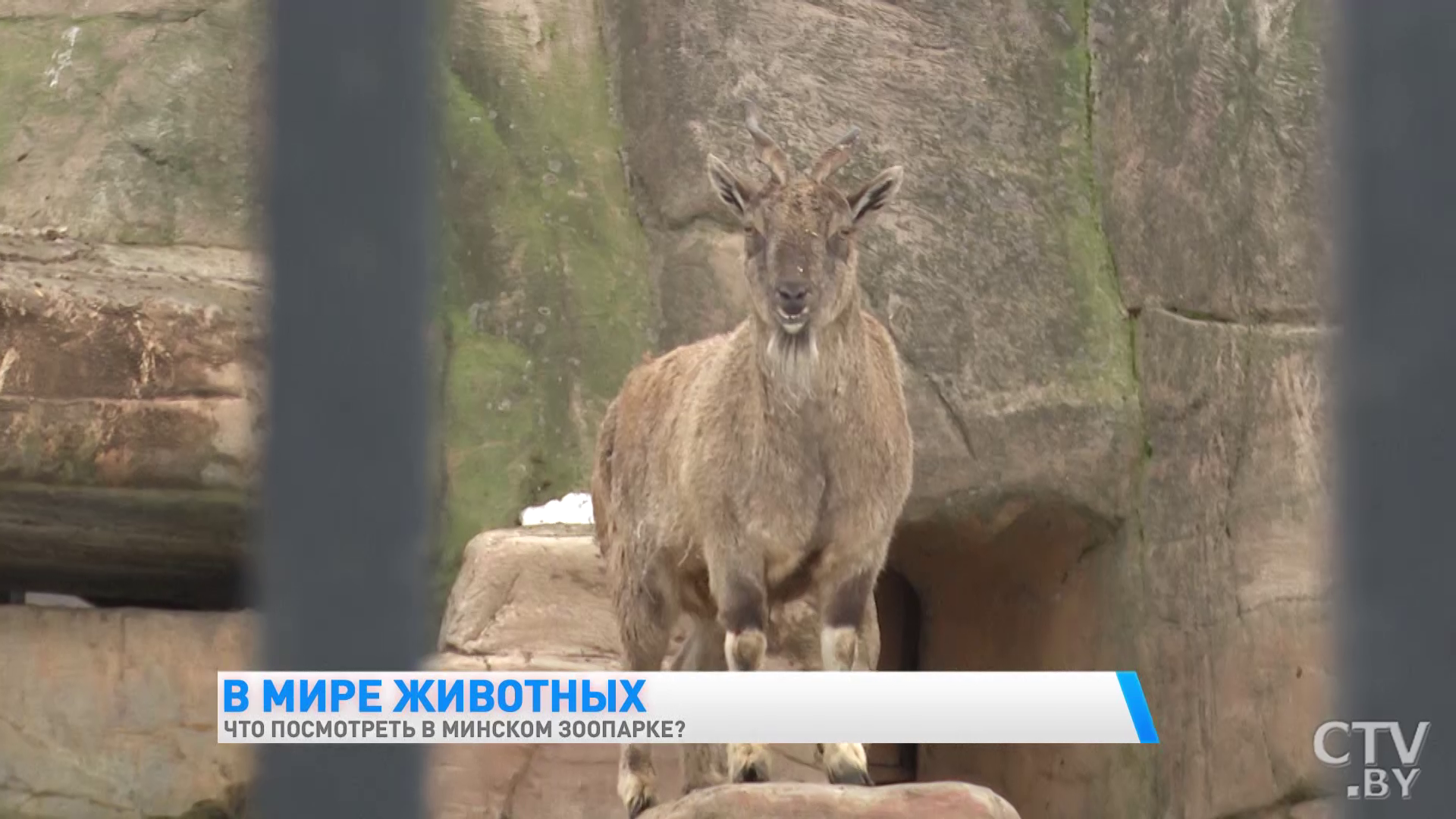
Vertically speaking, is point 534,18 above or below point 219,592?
above

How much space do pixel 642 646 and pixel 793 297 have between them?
45.4 inches

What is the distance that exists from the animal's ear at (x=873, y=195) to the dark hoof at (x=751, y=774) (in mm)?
1467

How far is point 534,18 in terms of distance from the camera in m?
8.04

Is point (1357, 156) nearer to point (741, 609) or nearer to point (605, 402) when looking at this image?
point (741, 609)

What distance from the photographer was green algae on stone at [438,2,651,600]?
754 centimetres

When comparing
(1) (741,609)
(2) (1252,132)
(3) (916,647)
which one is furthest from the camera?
(3) (916,647)

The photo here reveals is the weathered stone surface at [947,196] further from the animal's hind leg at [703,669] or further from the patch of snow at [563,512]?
the animal's hind leg at [703,669]

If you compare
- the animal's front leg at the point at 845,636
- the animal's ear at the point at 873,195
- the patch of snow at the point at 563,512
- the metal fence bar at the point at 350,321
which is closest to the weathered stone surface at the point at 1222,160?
the patch of snow at the point at 563,512

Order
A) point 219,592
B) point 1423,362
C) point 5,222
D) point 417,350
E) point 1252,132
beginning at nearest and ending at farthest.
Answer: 1. point 417,350
2. point 1423,362
3. point 5,222
4. point 1252,132
5. point 219,592

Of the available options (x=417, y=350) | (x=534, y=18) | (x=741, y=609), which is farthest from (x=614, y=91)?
(x=417, y=350)

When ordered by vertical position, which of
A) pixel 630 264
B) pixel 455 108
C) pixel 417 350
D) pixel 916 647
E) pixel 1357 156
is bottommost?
pixel 916 647

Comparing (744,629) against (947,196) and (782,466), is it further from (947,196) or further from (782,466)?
(947,196)

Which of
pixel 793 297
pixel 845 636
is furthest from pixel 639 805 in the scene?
pixel 793 297

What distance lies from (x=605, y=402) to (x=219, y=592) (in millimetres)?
1729
